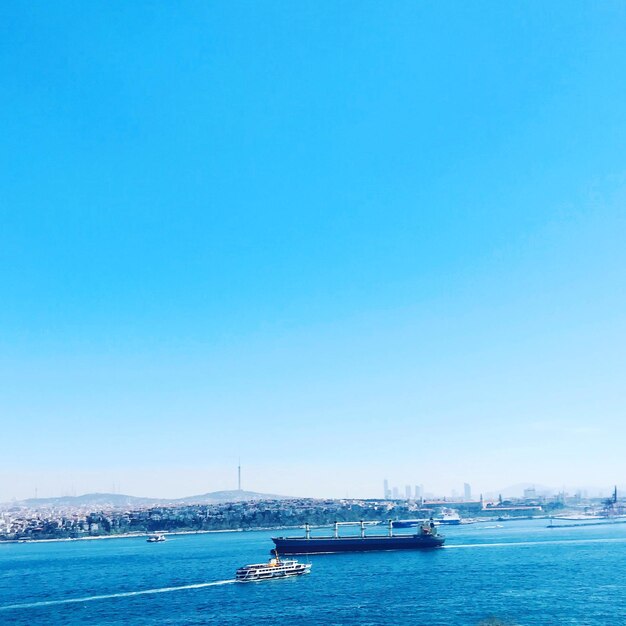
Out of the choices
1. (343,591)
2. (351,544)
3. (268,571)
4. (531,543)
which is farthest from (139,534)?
(343,591)

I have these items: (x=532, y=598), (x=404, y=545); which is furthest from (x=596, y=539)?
(x=532, y=598)

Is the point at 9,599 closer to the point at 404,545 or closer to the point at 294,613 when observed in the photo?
the point at 294,613

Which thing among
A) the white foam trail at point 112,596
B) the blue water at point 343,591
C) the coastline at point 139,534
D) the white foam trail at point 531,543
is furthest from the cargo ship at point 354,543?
the coastline at point 139,534

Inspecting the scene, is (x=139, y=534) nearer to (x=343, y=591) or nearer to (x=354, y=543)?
(x=354, y=543)

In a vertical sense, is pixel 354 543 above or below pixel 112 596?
below

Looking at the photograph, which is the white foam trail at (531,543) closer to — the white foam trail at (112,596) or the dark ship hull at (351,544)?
the dark ship hull at (351,544)

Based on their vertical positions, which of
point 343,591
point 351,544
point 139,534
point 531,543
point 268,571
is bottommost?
point 139,534

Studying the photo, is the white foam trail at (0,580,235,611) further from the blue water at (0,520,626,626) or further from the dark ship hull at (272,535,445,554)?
the dark ship hull at (272,535,445,554)
